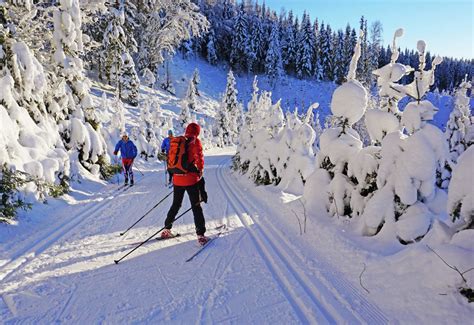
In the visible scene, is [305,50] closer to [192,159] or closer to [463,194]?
[192,159]

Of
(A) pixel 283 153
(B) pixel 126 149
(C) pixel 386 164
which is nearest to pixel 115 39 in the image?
(B) pixel 126 149

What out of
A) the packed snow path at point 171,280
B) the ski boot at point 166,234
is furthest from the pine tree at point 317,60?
the ski boot at point 166,234

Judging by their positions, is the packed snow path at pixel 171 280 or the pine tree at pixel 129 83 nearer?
the packed snow path at pixel 171 280

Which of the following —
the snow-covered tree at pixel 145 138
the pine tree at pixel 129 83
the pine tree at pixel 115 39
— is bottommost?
Result: the snow-covered tree at pixel 145 138

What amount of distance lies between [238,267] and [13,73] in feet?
25.5

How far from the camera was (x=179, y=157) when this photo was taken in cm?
542

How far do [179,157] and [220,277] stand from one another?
2.19 metres

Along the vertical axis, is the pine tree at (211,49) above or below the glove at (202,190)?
above

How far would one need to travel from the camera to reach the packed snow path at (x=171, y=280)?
3.27m

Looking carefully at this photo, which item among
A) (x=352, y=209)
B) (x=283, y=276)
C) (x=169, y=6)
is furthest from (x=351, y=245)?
(x=169, y=6)

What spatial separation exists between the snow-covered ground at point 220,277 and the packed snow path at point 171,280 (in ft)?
0.04

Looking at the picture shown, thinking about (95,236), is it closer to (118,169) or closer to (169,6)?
(118,169)

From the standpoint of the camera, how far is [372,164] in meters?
5.53

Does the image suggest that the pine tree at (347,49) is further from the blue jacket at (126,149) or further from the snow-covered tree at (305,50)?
the blue jacket at (126,149)
